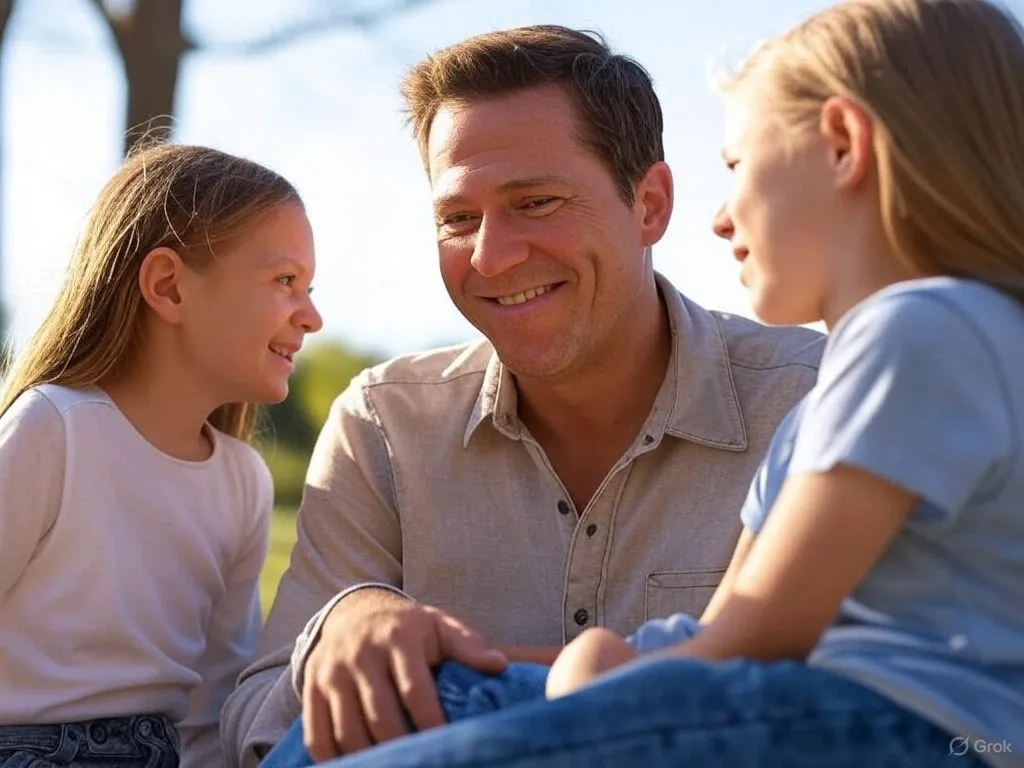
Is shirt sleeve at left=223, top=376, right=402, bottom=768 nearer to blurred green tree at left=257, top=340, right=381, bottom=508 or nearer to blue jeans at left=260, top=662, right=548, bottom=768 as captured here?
blue jeans at left=260, top=662, right=548, bottom=768

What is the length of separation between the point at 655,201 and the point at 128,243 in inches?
46.1

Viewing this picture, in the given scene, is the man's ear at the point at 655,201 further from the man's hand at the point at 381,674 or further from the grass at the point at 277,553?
the grass at the point at 277,553

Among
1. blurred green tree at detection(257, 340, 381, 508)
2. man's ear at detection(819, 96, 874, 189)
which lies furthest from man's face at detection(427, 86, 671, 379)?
blurred green tree at detection(257, 340, 381, 508)

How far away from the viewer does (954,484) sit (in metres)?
1.53

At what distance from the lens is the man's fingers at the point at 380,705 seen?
1.86m

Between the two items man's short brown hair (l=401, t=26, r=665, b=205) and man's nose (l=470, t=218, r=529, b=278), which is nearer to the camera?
man's nose (l=470, t=218, r=529, b=278)

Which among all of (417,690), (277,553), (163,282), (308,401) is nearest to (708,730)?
(417,690)

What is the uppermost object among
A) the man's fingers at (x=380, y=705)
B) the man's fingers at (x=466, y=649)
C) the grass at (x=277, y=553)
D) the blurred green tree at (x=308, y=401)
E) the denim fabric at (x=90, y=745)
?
the man's fingers at (x=466, y=649)

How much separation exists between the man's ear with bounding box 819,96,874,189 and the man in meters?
1.04

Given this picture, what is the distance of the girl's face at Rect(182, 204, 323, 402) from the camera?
2.97 meters

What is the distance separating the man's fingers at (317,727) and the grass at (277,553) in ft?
14.4

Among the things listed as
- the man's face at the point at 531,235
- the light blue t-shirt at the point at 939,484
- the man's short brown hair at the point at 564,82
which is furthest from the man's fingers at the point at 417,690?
the man's short brown hair at the point at 564,82

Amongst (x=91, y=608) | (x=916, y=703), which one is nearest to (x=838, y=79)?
(x=916, y=703)

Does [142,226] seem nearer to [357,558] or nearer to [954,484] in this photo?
[357,558]
